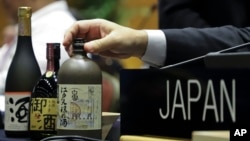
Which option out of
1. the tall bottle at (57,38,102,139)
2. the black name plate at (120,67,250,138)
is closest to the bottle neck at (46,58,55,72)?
the tall bottle at (57,38,102,139)

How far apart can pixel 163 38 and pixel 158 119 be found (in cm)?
32

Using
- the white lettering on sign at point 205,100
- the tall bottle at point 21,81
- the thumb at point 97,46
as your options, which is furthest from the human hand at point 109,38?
the white lettering on sign at point 205,100

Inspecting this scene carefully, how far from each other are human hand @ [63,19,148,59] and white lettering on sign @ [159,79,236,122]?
0.28m

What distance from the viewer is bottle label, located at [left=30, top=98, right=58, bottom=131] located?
1.02 metres

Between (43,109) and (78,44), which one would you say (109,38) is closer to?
(78,44)

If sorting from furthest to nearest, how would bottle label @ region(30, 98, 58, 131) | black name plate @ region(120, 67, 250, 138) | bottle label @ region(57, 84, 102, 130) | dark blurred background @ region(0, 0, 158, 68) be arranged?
dark blurred background @ region(0, 0, 158, 68)
bottle label @ region(30, 98, 58, 131)
bottle label @ region(57, 84, 102, 130)
black name plate @ region(120, 67, 250, 138)

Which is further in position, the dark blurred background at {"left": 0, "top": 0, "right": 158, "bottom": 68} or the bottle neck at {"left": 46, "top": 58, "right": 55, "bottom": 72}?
the dark blurred background at {"left": 0, "top": 0, "right": 158, "bottom": 68}

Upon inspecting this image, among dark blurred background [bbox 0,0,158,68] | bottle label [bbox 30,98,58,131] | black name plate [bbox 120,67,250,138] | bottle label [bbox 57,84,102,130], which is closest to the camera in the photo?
black name plate [bbox 120,67,250,138]

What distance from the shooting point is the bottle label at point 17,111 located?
107 cm

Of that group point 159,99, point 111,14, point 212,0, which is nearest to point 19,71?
point 159,99

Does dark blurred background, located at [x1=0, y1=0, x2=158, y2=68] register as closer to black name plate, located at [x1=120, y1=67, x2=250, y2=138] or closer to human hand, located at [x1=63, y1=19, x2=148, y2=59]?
human hand, located at [x1=63, y1=19, x2=148, y2=59]

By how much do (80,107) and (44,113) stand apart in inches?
6.1

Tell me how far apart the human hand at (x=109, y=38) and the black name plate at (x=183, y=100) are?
193 mm

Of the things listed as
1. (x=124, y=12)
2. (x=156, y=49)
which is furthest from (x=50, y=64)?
(x=124, y=12)
